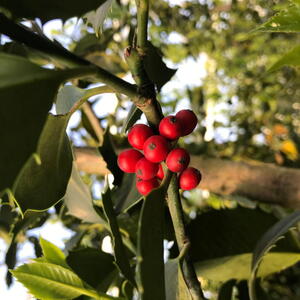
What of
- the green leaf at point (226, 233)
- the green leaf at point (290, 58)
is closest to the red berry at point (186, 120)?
the green leaf at point (290, 58)

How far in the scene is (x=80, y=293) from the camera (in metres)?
0.56

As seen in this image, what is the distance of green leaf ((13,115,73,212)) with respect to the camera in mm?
485

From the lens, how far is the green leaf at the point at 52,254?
0.61m

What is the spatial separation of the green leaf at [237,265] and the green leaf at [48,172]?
414mm

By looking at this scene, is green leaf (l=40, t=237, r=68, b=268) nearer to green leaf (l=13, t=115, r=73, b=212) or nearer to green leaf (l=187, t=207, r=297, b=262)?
green leaf (l=13, t=115, r=73, b=212)

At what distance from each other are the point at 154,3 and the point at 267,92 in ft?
2.13

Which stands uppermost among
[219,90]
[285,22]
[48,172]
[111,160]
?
[285,22]

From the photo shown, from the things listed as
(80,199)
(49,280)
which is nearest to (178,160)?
(49,280)

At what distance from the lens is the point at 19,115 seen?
324 mm

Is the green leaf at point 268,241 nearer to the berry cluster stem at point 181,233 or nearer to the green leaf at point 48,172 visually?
the berry cluster stem at point 181,233

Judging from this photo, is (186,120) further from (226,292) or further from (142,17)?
(226,292)

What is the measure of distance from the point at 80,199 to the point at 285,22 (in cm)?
45

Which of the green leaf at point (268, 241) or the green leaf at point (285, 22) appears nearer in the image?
the green leaf at point (285, 22)

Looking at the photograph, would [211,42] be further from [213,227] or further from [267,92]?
[213,227]
